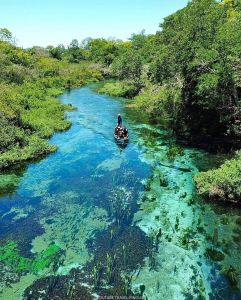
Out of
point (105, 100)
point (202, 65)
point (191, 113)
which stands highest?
point (202, 65)

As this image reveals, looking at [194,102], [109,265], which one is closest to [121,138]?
[194,102]

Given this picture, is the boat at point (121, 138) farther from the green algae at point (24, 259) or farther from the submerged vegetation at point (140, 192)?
the green algae at point (24, 259)

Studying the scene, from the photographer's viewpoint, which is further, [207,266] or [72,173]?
[72,173]

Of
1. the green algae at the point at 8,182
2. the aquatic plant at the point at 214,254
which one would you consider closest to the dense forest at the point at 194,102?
the green algae at the point at 8,182

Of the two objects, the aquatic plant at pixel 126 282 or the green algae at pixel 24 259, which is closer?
the aquatic plant at pixel 126 282

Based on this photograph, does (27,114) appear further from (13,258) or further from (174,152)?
(13,258)

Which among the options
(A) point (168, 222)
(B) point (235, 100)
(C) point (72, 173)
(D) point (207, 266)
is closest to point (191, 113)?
(B) point (235, 100)

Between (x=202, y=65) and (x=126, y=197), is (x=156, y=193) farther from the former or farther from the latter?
(x=202, y=65)

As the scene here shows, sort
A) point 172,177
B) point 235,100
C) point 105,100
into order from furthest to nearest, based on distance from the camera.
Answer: point 105,100 < point 235,100 < point 172,177
